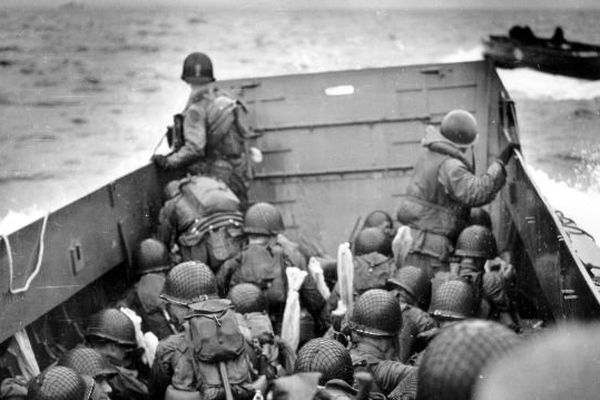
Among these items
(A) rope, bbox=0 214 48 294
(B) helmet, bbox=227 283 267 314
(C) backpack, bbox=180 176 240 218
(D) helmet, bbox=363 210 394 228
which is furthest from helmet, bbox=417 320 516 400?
(D) helmet, bbox=363 210 394 228

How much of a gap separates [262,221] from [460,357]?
3.94 metres

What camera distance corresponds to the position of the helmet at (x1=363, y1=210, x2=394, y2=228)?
24.8 feet

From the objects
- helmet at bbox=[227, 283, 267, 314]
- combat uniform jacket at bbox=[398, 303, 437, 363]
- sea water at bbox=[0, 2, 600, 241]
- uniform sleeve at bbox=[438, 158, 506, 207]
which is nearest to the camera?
combat uniform jacket at bbox=[398, 303, 437, 363]

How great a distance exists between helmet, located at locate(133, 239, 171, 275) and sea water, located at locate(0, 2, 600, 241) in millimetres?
617

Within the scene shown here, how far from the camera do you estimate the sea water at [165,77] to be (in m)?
19.9

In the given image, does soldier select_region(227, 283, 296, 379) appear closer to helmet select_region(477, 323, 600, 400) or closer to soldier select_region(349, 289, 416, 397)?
soldier select_region(349, 289, 416, 397)

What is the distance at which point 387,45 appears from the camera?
160 feet

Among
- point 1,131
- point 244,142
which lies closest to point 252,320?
point 244,142

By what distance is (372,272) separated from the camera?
247 inches

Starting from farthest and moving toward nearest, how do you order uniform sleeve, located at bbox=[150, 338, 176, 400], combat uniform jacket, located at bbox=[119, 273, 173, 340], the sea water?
the sea water < combat uniform jacket, located at bbox=[119, 273, 173, 340] < uniform sleeve, located at bbox=[150, 338, 176, 400]

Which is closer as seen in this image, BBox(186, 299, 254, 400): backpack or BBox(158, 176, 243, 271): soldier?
BBox(186, 299, 254, 400): backpack

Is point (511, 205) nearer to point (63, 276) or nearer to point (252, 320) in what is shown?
point (252, 320)

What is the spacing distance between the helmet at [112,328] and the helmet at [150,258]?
1084mm

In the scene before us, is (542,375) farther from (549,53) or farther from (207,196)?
→ (549,53)
